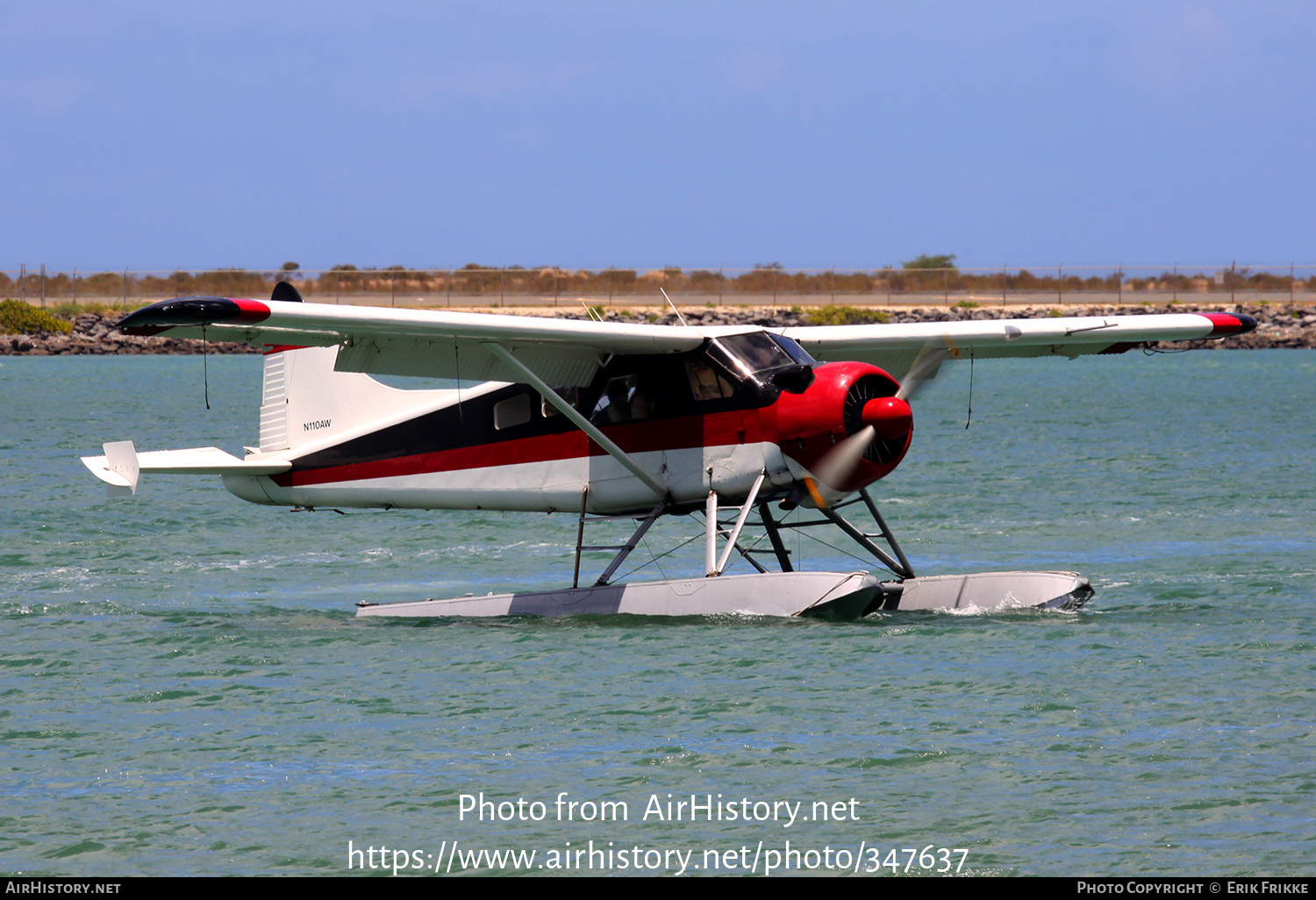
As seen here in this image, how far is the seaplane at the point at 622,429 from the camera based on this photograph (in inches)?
507

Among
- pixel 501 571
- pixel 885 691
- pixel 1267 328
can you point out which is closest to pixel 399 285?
pixel 1267 328

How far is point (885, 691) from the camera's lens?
36.9 ft

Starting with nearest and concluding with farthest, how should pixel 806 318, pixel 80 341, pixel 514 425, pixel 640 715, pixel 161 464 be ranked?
pixel 640 715 → pixel 514 425 → pixel 161 464 → pixel 80 341 → pixel 806 318

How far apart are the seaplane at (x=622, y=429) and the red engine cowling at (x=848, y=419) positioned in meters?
0.02

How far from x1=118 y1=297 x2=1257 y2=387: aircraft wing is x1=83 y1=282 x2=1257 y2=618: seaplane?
24 mm

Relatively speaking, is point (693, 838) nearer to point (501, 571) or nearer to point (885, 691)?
point (885, 691)

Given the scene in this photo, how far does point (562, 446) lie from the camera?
14.1 meters

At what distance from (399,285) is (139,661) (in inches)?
3502

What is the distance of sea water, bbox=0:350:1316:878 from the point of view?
8.25 metres

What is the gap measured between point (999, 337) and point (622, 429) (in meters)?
3.51

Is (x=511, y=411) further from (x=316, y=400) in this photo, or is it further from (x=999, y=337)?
(x=999, y=337)

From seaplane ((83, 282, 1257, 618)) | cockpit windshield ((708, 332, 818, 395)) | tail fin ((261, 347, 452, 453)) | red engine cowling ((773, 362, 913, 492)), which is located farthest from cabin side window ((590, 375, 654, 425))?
tail fin ((261, 347, 452, 453))

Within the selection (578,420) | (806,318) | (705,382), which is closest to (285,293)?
(578,420)

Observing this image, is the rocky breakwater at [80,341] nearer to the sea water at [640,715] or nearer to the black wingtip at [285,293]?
the sea water at [640,715]
